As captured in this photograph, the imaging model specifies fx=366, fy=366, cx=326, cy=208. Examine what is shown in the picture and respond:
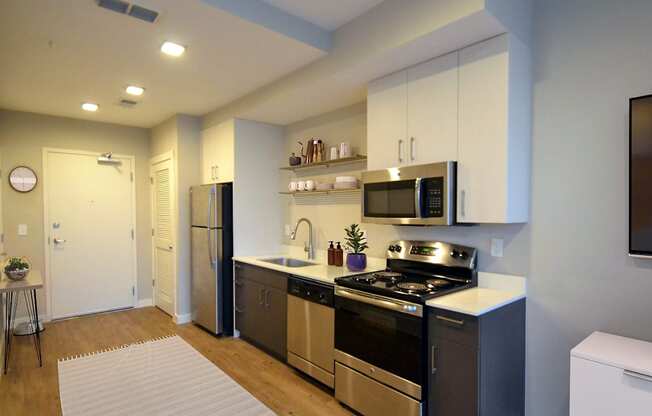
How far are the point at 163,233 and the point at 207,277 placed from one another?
1.30 meters

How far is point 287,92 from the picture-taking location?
3.17m

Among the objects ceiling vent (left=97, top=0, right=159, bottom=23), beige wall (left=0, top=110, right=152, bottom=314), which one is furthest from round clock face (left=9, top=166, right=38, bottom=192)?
ceiling vent (left=97, top=0, right=159, bottom=23)

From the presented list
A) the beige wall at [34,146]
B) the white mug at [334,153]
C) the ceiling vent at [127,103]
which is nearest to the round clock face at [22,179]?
the beige wall at [34,146]

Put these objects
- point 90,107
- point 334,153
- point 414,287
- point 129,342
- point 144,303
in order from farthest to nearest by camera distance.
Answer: point 144,303 < point 90,107 < point 129,342 < point 334,153 < point 414,287

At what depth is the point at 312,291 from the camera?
9.48ft

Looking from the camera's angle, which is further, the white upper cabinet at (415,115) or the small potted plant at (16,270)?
the small potted plant at (16,270)

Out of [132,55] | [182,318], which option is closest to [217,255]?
[182,318]

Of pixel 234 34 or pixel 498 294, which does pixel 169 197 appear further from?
pixel 498 294

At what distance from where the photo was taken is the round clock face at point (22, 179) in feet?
14.2

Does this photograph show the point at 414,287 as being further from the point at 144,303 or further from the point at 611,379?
the point at 144,303

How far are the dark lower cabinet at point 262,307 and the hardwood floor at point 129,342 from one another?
0.46 ft

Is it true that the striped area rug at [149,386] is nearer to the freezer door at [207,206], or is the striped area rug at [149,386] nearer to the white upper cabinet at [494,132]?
the freezer door at [207,206]

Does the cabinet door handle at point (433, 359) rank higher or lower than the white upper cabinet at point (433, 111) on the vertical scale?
lower

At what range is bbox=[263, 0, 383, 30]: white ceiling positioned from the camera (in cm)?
232
